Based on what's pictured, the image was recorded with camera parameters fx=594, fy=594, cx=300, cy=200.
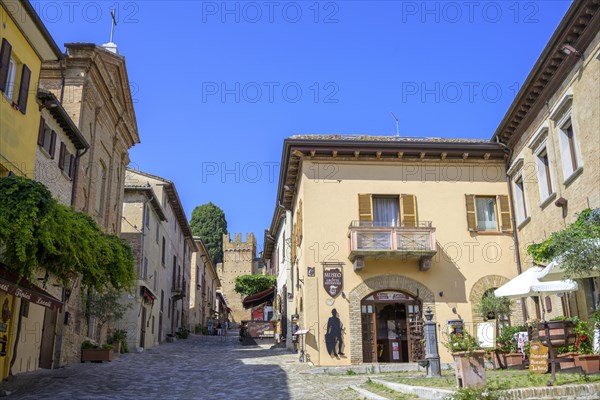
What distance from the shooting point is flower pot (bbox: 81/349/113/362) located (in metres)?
18.5

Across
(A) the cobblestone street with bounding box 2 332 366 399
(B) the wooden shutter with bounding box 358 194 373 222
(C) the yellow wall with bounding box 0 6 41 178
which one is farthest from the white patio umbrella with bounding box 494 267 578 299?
(C) the yellow wall with bounding box 0 6 41 178

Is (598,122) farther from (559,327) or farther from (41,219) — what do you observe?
(41,219)

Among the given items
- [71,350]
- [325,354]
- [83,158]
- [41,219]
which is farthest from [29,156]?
[325,354]

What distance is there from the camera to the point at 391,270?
19.6 meters

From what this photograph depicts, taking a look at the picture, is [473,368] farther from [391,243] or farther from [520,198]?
→ [520,198]

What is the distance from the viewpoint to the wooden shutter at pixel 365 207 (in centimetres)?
1984

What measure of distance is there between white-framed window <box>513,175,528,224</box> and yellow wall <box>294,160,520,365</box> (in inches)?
23.6

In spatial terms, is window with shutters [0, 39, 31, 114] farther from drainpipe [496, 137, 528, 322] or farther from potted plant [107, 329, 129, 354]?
drainpipe [496, 137, 528, 322]

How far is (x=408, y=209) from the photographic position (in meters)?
20.2

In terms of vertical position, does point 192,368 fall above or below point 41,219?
below

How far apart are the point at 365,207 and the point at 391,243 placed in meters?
1.64

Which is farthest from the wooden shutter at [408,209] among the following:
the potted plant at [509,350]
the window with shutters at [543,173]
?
the potted plant at [509,350]

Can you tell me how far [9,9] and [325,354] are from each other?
12.8 meters

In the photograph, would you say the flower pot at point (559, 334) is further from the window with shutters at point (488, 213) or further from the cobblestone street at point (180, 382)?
the window with shutters at point (488, 213)
